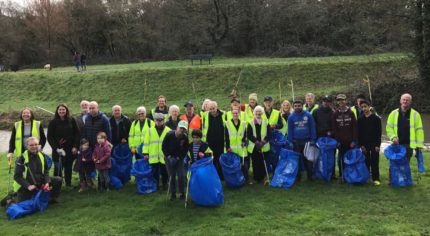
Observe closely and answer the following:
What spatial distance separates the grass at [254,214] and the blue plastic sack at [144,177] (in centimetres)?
22

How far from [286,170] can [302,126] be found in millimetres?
976

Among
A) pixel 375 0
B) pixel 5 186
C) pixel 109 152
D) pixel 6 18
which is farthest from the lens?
pixel 6 18

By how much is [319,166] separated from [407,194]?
176cm

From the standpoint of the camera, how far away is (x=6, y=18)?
49625mm

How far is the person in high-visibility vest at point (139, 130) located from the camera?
8430mm

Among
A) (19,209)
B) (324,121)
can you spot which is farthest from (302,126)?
(19,209)

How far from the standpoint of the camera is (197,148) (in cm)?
751

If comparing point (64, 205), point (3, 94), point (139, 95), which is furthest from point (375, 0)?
point (3, 94)

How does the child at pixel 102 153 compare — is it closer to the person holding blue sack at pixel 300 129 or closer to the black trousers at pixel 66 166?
the black trousers at pixel 66 166

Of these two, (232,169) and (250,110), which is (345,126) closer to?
(250,110)

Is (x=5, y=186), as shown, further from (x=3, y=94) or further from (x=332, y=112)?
(x=3, y=94)

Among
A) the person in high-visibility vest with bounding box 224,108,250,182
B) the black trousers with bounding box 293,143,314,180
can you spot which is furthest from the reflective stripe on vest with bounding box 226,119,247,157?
the black trousers with bounding box 293,143,314,180

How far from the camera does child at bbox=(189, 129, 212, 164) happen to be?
Result: 7.40 m

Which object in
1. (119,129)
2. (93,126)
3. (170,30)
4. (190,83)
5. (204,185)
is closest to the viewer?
(204,185)
